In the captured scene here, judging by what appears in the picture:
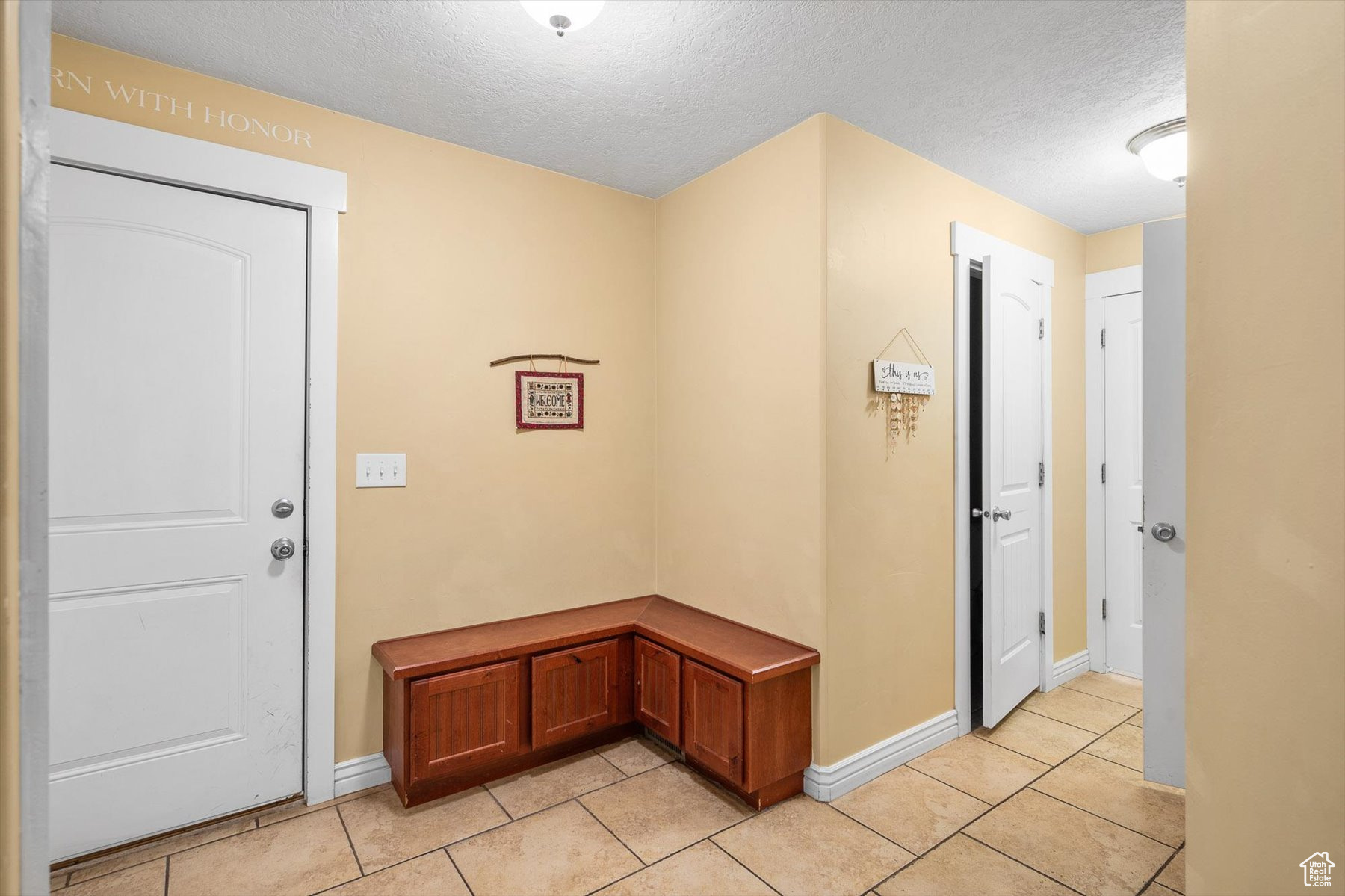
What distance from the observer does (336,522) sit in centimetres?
235

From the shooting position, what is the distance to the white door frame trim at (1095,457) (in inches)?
144

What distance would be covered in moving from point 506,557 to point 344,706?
2.52 ft

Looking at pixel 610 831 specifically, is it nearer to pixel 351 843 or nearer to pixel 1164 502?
pixel 351 843

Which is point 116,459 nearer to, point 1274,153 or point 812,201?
point 812,201

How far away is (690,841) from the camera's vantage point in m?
2.10

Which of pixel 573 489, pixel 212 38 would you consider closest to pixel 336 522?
pixel 573 489

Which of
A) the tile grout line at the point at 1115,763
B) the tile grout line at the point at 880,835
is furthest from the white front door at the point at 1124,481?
the tile grout line at the point at 880,835

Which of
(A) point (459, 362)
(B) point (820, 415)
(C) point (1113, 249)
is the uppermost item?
(C) point (1113, 249)

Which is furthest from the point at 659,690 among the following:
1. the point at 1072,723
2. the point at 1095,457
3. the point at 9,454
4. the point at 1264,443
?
the point at 1095,457

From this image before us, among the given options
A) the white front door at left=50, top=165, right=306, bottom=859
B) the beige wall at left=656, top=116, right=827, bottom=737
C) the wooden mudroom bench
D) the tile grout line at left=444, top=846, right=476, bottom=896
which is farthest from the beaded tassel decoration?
the white front door at left=50, top=165, right=306, bottom=859

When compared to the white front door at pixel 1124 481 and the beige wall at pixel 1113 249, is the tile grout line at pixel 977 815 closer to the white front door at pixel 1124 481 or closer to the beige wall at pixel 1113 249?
the white front door at pixel 1124 481

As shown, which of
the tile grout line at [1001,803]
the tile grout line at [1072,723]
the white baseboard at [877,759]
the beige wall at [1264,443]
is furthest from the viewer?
the tile grout line at [1072,723]

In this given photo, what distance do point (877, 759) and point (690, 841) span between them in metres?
0.82

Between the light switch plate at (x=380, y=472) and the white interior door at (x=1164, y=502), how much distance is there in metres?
2.71
